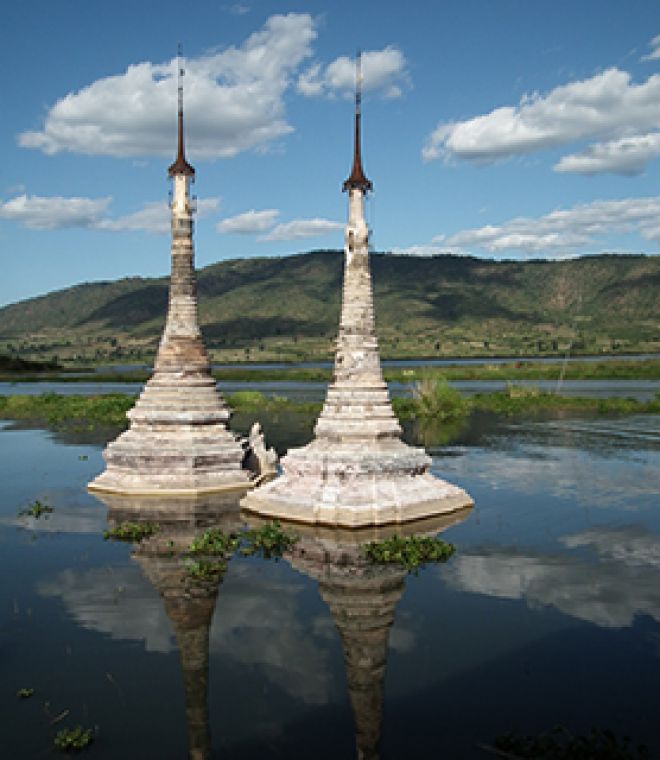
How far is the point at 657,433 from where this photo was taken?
3531 centimetres

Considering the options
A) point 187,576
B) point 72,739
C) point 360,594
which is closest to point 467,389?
point 187,576

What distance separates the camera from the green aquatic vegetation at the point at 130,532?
16734mm

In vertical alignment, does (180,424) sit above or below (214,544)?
above

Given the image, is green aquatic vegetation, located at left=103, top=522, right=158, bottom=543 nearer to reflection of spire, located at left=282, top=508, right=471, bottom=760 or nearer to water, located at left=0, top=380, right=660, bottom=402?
reflection of spire, located at left=282, top=508, right=471, bottom=760

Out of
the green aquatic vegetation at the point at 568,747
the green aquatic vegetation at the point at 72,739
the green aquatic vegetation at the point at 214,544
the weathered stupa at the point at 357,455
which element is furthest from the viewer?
the weathered stupa at the point at 357,455

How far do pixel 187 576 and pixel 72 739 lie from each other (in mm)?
5827

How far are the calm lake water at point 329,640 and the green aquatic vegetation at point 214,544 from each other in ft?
1.63

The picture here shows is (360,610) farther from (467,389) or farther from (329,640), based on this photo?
(467,389)

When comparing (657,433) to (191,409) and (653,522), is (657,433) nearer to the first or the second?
(653,522)

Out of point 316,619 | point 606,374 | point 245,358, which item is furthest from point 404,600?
point 245,358

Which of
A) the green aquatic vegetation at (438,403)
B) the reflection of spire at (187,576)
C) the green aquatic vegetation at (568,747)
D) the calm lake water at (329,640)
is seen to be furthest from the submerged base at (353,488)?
the green aquatic vegetation at (438,403)

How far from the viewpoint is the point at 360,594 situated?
12.8 metres

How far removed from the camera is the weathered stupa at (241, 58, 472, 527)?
16.9m

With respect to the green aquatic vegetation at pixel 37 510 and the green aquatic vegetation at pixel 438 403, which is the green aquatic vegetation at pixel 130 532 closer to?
the green aquatic vegetation at pixel 37 510
